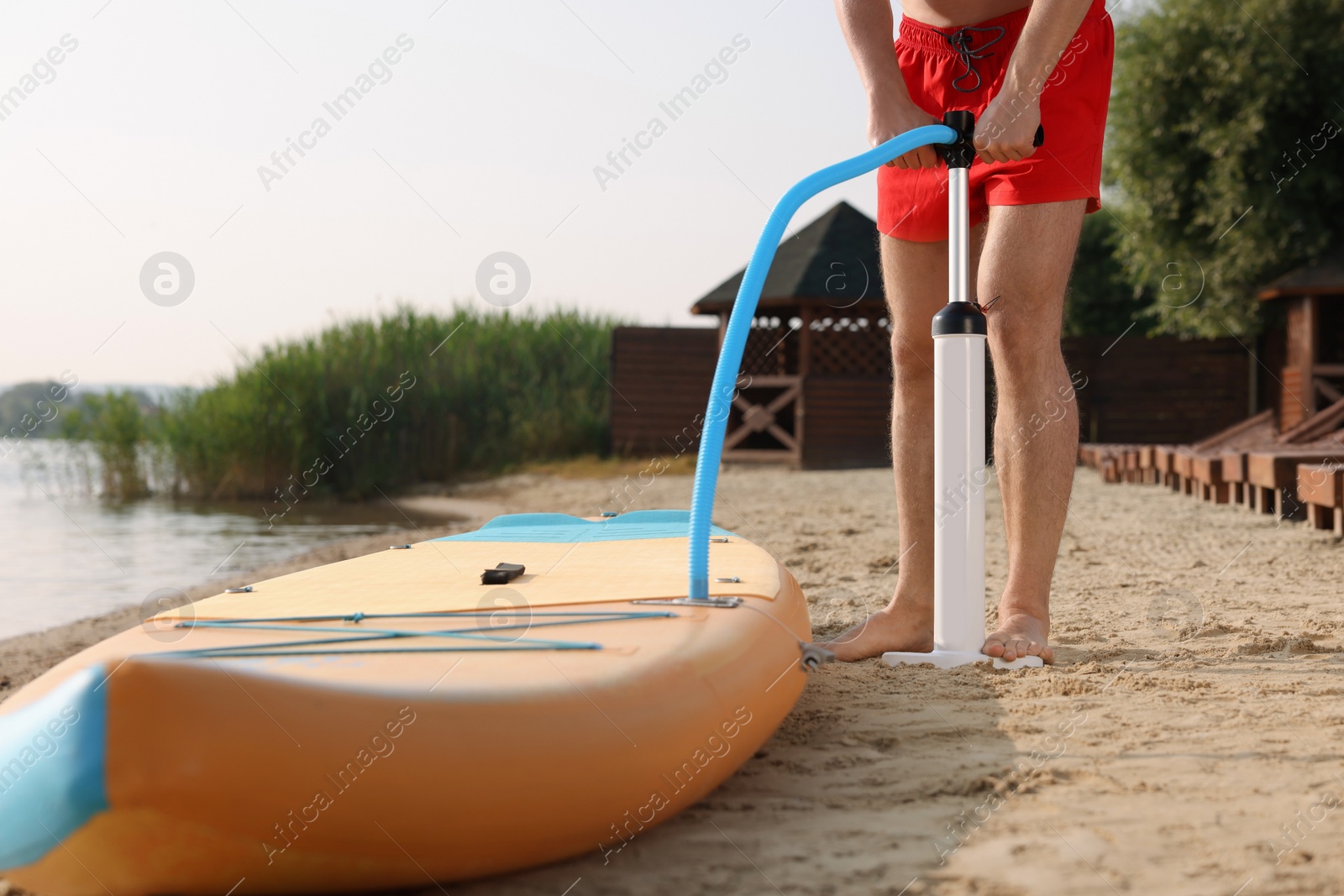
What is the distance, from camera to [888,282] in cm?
275

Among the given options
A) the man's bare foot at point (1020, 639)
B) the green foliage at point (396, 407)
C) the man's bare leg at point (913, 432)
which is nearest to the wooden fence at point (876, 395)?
the green foliage at point (396, 407)

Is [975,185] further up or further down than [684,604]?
further up

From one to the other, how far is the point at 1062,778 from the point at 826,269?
43.7ft

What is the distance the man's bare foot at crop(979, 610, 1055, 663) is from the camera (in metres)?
2.30

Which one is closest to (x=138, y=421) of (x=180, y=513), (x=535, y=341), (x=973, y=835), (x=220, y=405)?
(x=220, y=405)

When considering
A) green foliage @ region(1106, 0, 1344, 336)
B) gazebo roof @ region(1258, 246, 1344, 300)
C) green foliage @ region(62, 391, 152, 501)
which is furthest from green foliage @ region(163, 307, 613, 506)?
gazebo roof @ region(1258, 246, 1344, 300)

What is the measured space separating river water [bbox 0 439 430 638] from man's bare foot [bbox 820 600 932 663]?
448 cm

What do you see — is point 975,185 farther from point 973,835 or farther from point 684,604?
point 973,835

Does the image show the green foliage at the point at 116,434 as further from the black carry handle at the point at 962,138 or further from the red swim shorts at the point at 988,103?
the black carry handle at the point at 962,138

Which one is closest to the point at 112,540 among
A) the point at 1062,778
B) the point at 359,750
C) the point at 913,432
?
the point at 913,432

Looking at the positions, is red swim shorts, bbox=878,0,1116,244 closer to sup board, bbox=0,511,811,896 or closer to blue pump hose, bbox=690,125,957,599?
blue pump hose, bbox=690,125,957,599

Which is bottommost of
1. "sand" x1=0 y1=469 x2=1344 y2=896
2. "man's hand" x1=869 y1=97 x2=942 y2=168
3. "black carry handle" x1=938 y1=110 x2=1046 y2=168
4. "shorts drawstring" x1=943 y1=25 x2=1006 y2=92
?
"sand" x1=0 y1=469 x2=1344 y2=896

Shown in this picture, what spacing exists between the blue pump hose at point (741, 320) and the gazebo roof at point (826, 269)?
1162 cm

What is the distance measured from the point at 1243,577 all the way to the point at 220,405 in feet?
40.8
